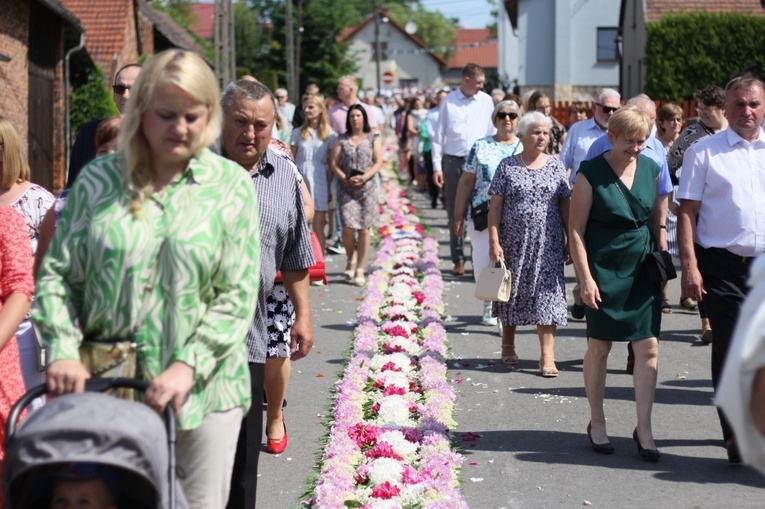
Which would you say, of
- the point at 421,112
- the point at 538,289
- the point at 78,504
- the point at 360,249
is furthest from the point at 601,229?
the point at 421,112

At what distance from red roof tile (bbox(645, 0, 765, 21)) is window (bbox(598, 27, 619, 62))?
46.9 feet

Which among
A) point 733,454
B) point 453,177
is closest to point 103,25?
point 453,177

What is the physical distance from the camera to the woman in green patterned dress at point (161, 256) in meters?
3.54

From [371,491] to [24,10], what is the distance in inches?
588

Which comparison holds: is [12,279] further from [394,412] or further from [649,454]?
[649,454]

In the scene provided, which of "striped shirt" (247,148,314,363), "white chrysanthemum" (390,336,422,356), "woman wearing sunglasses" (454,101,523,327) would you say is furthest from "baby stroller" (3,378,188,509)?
"woman wearing sunglasses" (454,101,523,327)

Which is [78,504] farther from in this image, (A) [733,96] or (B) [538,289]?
(B) [538,289]

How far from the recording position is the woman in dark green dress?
7.08 metres

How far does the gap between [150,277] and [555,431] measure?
4.65 meters

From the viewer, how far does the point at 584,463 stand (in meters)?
7.00

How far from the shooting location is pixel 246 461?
5012 millimetres

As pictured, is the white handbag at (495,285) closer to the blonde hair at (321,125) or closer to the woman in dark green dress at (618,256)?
the woman in dark green dress at (618,256)

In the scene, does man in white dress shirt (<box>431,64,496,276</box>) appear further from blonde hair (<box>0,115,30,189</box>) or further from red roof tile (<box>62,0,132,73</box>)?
red roof tile (<box>62,0,132,73</box>)

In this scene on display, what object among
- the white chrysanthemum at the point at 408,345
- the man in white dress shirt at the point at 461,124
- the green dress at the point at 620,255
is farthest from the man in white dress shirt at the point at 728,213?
the man in white dress shirt at the point at 461,124
